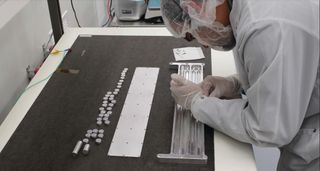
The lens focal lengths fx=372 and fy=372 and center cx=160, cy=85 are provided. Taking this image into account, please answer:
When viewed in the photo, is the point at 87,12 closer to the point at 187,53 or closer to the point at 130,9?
the point at 130,9

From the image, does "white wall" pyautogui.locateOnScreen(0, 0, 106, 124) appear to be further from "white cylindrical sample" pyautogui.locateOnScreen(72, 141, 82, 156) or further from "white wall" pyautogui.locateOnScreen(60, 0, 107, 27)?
"white cylindrical sample" pyautogui.locateOnScreen(72, 141, 82, 156)

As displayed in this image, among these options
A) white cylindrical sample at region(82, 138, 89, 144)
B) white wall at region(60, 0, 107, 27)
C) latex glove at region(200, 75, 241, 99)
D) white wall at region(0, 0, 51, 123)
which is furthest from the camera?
white wall at region(60, 0, 107, 27)

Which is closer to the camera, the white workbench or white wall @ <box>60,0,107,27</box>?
the white workbench

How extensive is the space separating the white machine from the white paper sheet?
2.49ft

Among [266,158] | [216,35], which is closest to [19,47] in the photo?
[216,35]

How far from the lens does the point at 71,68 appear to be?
4.92 feet

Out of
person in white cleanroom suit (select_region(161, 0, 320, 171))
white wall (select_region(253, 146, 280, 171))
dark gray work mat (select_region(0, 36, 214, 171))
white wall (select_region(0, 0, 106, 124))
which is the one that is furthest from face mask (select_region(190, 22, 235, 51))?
white wall (select_region(253, 146, 280, 171))

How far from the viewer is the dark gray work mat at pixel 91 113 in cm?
105

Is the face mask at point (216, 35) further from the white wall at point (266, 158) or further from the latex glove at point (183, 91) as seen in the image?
the white wall at point (266, 158)

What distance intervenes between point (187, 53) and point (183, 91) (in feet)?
1.28

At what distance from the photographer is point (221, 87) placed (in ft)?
4.08

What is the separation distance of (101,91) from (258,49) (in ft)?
2.20

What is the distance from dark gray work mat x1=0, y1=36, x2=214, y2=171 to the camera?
105cm

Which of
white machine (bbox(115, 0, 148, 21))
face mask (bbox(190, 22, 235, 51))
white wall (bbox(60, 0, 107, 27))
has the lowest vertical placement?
white wall (bbox(60, 0, 107, 27))
